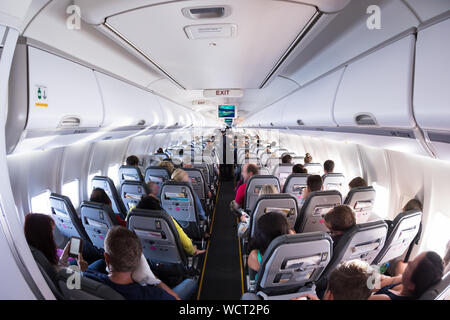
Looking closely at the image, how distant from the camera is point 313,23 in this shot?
200cm

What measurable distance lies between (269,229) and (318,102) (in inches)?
98.0

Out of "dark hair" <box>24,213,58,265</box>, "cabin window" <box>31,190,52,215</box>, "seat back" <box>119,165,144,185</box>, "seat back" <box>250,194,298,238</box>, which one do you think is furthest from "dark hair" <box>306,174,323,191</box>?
"cabin window" <box>31,190,52,215</box>

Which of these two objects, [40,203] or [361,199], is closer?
[361,199]

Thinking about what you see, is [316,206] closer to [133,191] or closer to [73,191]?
[133,191]

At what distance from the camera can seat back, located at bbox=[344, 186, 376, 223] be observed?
3729 mm

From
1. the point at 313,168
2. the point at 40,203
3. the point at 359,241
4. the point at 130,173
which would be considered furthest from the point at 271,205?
the point at 130,173

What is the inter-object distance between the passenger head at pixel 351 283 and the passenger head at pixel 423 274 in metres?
0.47

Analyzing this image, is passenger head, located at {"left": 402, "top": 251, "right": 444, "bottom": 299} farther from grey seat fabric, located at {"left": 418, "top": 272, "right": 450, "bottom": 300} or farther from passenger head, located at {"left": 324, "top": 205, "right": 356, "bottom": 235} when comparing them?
passenger head, located at {"left": 324, "top": 205, "right": 356, "bottom": 235}

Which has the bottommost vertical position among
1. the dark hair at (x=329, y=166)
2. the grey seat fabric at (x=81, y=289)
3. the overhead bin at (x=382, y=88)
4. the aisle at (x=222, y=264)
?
the aisle at (x=222, y=264)

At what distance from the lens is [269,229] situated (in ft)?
8.07

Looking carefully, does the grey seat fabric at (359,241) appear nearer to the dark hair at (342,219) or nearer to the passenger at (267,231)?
the dark hair at (342,219)

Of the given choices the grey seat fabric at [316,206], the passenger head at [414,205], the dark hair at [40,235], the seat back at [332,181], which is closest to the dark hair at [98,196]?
the dark hair at [40,235]

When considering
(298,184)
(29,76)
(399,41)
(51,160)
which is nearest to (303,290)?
(399,41)

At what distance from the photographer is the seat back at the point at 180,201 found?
420 centimetres
